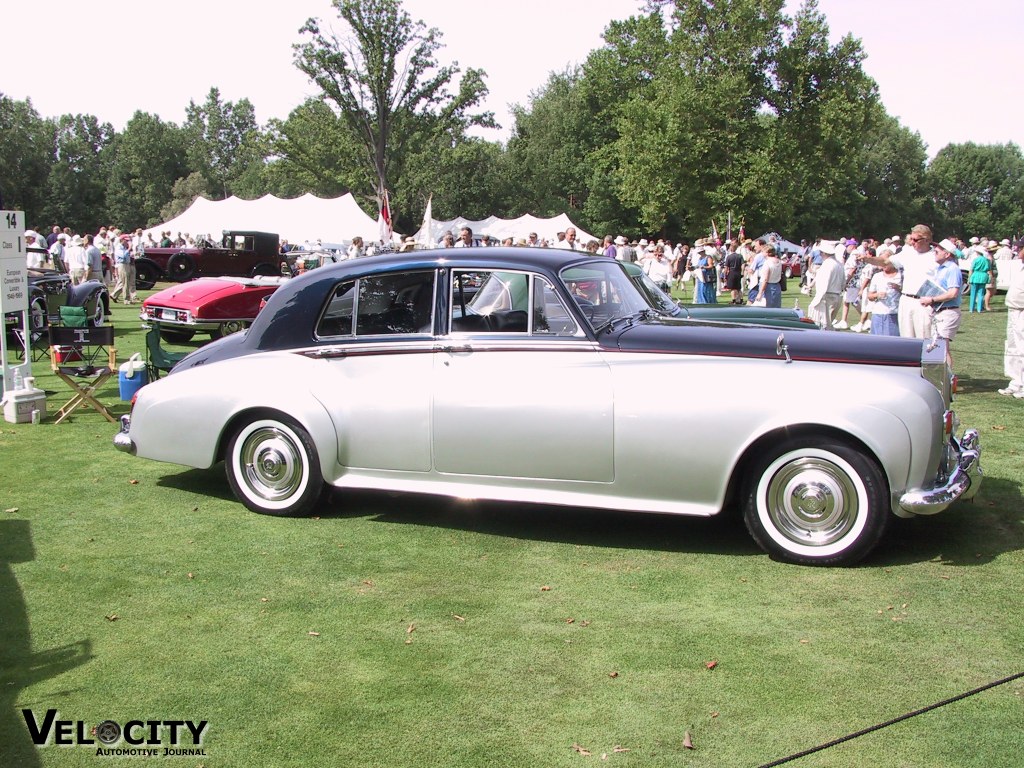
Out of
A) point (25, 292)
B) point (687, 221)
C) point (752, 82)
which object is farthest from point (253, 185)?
point (25, 292)

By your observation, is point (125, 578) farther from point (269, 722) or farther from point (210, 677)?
point (269, 722)

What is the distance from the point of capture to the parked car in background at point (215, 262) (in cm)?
3144

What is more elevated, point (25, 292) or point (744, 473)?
point (25, 292)

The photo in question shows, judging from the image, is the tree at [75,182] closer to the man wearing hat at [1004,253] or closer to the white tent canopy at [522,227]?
the white tent canopy at [522,227]

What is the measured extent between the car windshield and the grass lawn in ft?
4.70

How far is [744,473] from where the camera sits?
5.25m

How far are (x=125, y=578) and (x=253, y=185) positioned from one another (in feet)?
326

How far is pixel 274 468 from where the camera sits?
245 inches

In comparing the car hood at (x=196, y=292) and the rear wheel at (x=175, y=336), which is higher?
the car hood at (x=196, y=292)

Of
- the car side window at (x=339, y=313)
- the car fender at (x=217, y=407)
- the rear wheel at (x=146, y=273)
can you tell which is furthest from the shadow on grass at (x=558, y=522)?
the rear wheel at (x=146, y=273)

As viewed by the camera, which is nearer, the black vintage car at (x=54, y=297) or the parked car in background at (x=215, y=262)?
the black vintage car at (x=54, y=297)

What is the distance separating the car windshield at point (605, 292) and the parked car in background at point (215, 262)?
2690 cm

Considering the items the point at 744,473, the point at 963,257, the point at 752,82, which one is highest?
the point at 752,82

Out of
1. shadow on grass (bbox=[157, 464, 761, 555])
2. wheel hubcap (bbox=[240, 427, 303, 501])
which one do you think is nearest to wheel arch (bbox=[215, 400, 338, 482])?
wheel hubcap (bbox=[240, 427, 303, 501])
